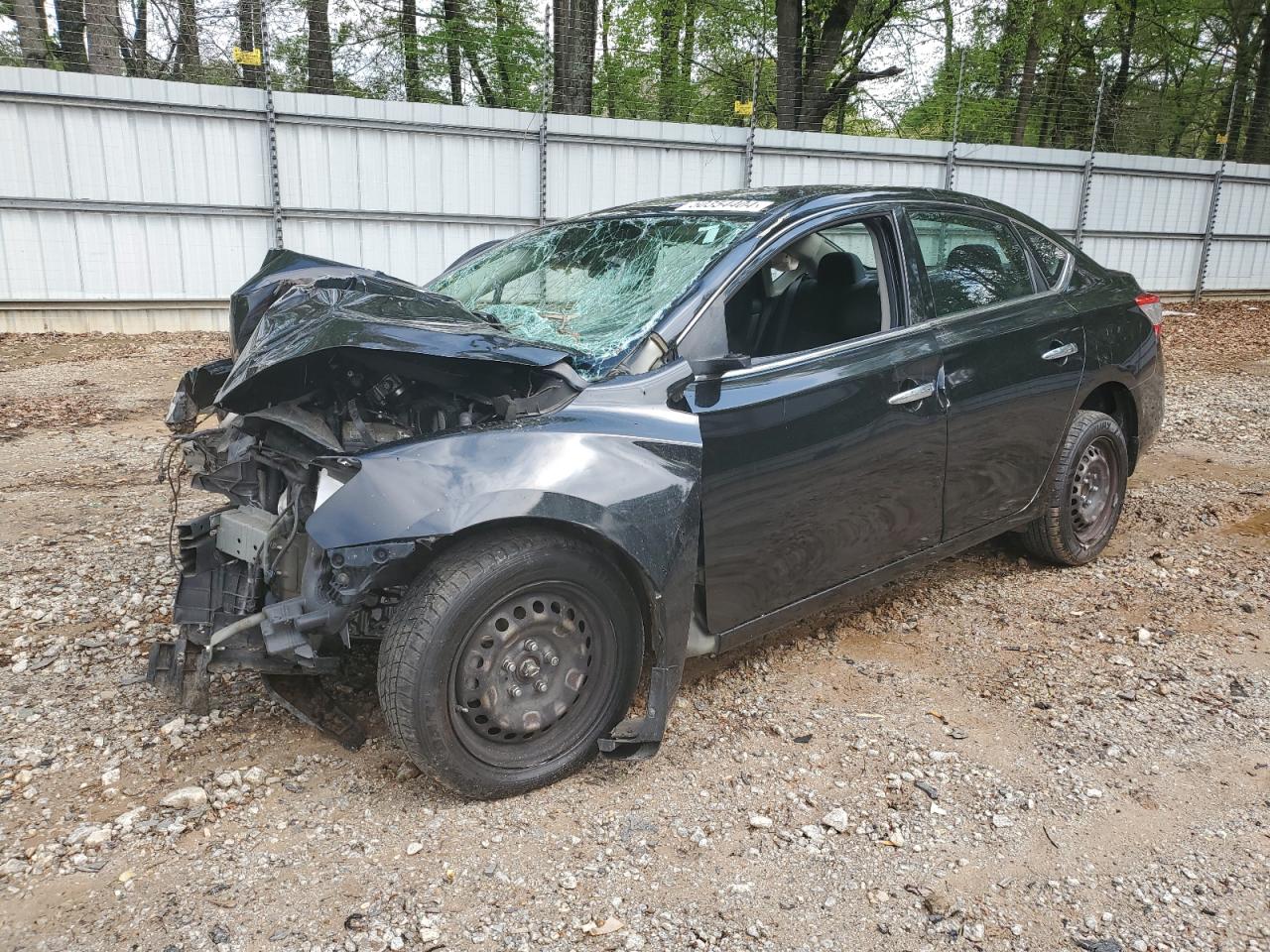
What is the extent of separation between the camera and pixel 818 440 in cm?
303

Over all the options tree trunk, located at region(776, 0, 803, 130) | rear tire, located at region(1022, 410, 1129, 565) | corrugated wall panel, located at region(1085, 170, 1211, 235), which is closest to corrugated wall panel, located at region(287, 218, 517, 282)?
tree trunk, located at region(776, 0, 803, 130)

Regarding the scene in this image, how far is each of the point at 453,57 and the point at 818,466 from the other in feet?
44.9

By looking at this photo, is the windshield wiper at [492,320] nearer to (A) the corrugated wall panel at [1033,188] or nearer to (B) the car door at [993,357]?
(B) the car door at [993,357]

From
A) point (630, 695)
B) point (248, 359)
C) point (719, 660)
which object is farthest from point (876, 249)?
point (248, 359)

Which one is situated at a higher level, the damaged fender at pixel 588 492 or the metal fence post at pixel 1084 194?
the metal fence post at pixel 1084 194

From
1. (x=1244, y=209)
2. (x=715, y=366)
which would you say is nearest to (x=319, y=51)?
(x=715, y=366)

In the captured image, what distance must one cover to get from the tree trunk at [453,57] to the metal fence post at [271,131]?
4.40 metres

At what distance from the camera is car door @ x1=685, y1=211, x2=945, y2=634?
2.84m

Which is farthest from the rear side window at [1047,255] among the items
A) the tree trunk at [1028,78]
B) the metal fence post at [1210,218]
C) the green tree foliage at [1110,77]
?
the metal fence post at [1210,218]

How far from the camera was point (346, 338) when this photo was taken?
256 cm

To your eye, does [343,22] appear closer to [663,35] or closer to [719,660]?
[663,35]

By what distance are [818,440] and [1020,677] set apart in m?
1.23

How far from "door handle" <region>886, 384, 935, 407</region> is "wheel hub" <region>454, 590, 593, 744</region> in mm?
1350

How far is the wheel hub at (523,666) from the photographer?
2.54 metres
